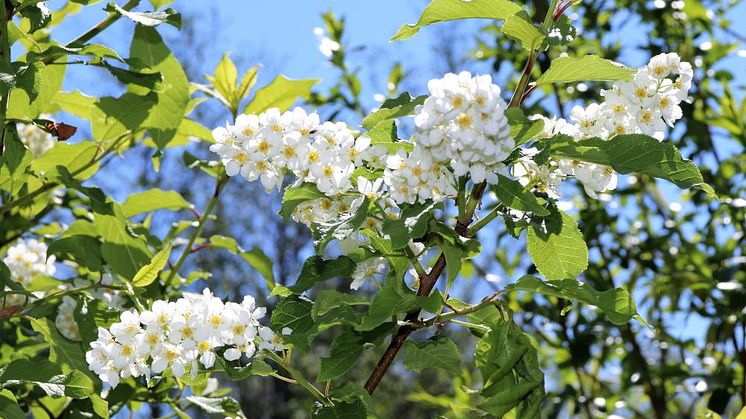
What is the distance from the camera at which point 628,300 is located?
107 cm

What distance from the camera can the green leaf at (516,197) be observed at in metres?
1.04

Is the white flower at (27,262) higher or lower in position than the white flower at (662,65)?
lower

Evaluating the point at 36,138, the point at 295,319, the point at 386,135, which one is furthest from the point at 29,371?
the point at 36,138

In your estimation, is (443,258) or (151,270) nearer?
(443,258)

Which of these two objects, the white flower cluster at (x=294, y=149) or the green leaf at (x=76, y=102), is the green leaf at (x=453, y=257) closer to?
the white flower cluster at (x=294, y=149)

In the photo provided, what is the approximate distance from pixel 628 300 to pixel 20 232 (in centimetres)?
146

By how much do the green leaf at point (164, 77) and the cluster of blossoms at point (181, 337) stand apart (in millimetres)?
532

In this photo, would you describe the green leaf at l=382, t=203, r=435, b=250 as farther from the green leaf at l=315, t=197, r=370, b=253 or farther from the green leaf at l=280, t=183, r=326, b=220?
the green leaf at l=280, t=183, r=326, b=220

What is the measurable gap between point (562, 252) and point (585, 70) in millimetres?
231

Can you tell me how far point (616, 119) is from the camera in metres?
1.14

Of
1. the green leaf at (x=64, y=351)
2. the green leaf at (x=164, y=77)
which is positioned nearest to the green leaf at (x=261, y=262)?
the green leaf at (x=164, y=77)

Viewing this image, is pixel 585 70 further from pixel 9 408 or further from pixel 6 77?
pixel 9 408

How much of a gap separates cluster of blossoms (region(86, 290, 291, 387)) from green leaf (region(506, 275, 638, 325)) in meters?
0.34

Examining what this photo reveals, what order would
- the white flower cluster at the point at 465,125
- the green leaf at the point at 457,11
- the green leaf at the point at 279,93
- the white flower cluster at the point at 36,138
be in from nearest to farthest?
the white flower cluster at the point at 465,125 → the green leaf at the point at 457,11 → the green leaf at the point at 279,93 → the white flower cluster at the point at 36,138
